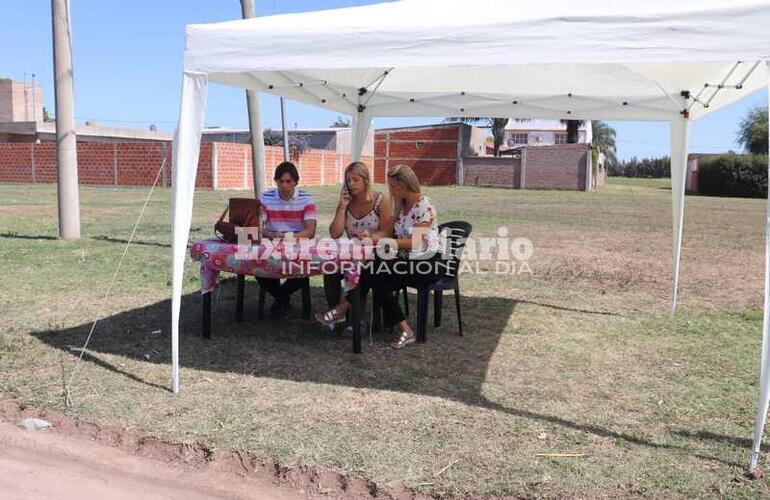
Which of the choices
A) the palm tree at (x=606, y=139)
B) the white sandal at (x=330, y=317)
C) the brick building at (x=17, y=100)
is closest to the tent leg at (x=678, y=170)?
the white sandal at (x=330, y=317)

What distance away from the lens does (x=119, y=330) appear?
528 centimetres

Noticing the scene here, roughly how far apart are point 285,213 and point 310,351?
1251 mm

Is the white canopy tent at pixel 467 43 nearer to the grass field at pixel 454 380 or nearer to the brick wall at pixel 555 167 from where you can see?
the grass field at pixel 454 380

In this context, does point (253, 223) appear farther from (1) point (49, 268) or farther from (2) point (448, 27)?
(1) point (49, 268)

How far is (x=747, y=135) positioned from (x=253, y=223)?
5229 cm

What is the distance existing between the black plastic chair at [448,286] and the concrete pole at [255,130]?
334cm

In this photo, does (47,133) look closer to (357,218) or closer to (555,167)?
(555,167)

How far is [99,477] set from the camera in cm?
307

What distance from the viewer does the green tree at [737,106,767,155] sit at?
4554 centimetres

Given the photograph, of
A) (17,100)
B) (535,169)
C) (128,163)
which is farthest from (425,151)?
(17,100)

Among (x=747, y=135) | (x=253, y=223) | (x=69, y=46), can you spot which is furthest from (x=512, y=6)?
(x=747, y=135)

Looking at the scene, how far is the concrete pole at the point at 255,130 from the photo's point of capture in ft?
26.4

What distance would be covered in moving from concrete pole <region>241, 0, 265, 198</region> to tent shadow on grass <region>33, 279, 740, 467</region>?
2650mm

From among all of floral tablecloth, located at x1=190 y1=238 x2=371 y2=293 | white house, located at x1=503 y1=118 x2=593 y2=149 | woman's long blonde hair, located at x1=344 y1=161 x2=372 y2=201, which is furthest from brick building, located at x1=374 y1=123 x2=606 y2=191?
floral tablecloth, located at x1=190 y1=238 x2=371 y2=293
